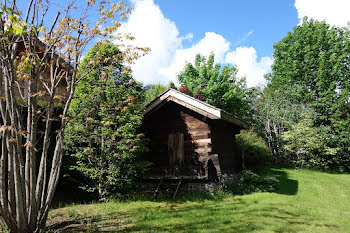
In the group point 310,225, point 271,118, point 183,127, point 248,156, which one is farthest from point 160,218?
point 271,118

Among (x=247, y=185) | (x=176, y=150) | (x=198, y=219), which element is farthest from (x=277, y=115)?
→ (x=198, y=219)

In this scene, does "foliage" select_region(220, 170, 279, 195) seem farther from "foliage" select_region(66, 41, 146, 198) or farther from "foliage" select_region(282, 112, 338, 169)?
"foliage" select_region(282, 112, 338, 169)

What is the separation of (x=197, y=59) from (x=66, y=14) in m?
24.6

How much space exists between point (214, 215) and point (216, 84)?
20.8m

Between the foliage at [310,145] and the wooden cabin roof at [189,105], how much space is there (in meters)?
10.1

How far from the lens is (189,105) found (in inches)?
398

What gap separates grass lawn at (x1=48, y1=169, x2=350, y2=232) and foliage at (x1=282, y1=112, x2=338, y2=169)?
916 cm

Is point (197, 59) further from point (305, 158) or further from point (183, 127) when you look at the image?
point (183, 127)

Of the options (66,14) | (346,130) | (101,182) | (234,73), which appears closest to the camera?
(66,14)

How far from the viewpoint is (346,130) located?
19125 mm

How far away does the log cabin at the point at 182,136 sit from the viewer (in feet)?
33.1

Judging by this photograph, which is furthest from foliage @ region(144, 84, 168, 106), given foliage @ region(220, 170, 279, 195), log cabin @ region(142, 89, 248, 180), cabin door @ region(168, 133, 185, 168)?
foliage @ region(220, 170, 279, 195)

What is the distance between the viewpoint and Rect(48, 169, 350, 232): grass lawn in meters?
5.73

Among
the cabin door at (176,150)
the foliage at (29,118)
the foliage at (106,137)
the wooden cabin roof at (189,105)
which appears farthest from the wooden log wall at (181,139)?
the foliage at (29,118)
